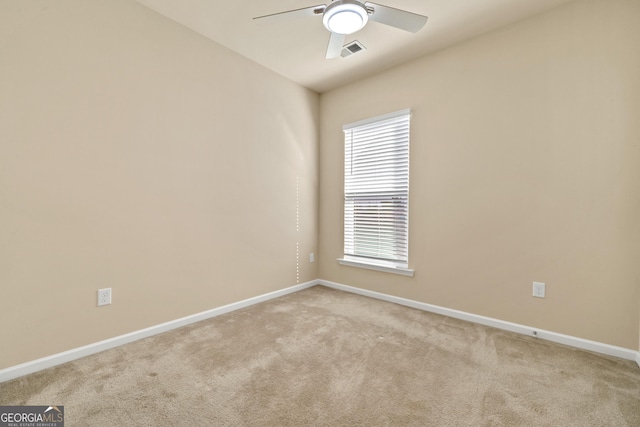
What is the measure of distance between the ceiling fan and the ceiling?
0.29 m

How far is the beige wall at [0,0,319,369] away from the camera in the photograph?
69.7 inches

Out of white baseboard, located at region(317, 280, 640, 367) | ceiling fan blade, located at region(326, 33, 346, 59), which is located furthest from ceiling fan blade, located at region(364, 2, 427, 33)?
white baseboard, located at region(317, 280, 640, 367)

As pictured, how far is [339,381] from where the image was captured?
1.73 meters

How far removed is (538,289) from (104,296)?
11.1ft

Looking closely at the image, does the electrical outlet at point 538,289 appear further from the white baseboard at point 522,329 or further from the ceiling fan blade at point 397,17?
the ceiling fan blade at point 397,17

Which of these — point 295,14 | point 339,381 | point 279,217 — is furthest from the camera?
point 279,217

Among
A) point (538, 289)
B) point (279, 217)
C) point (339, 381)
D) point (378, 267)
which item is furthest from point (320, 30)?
point (538, 289)

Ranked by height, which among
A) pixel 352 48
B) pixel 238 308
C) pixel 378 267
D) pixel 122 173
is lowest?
pixel 238 308

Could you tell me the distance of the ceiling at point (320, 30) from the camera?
220 centimetres

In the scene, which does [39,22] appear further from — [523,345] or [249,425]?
[523,345]

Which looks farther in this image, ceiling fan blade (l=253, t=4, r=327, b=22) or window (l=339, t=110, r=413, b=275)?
window (l=339, t=110, r=413, b=275)

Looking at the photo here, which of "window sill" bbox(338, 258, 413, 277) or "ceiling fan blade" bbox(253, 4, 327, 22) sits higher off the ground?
"ceiling fan blade" bbox(253, 4, 327, 22)

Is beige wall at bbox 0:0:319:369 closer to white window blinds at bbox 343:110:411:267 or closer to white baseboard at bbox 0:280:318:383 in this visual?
white baseboard at bbox 0:280:318:383

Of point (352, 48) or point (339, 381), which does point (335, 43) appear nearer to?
point (352, 48)
